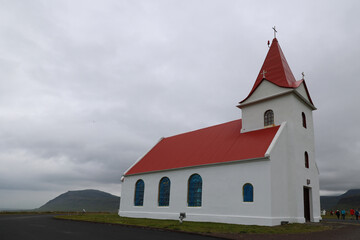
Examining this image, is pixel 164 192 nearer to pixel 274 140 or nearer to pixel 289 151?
pixel 274 140

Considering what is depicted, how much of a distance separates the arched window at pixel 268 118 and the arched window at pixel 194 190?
6967 millimetres

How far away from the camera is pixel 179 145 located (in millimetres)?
28281

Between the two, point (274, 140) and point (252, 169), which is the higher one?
point (274, 140)

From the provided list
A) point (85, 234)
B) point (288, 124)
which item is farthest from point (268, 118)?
point (85, 234)

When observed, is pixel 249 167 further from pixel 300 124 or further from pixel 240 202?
pixel 300 124

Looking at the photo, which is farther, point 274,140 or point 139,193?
point 139,193

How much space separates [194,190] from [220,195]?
273 centimetres

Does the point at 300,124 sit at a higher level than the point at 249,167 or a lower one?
higher

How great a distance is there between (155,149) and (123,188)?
559 centimetres

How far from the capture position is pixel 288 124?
20125 millimetres

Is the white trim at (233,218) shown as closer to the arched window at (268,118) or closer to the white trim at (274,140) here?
the white trim at (274,140)

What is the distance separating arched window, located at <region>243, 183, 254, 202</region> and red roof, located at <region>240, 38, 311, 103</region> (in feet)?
27.0

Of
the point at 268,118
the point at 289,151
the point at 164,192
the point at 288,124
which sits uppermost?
the point at 268,118

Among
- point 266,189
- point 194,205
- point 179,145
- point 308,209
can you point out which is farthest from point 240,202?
point 179,145
